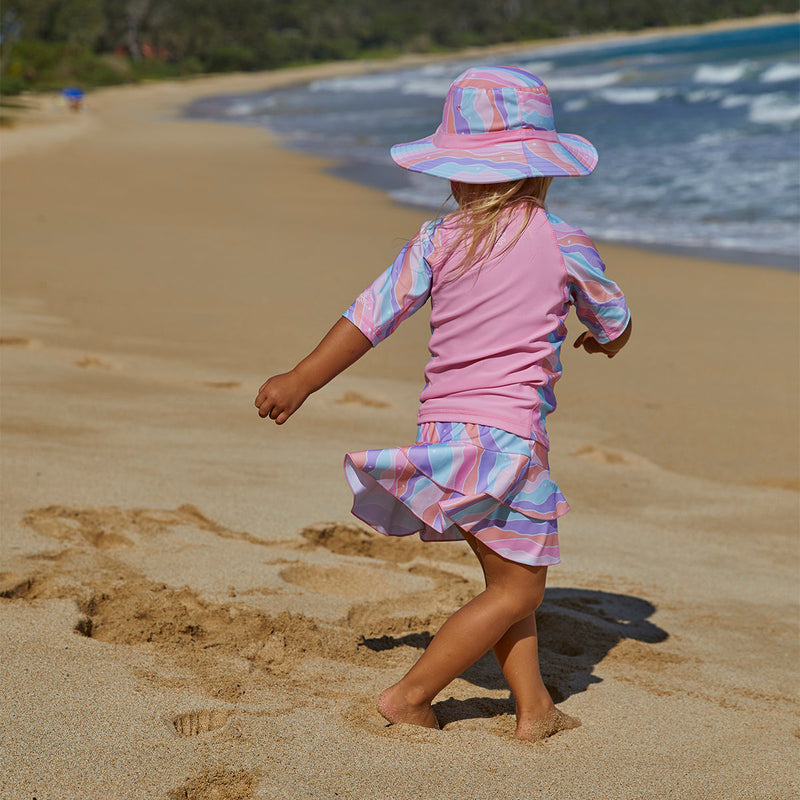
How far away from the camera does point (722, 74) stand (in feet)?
103

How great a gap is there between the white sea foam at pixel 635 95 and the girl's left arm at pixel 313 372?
83.1ft

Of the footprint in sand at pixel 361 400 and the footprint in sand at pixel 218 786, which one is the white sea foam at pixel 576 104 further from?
the footprint in sand at pixel 218 786

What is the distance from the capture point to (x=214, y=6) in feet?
262

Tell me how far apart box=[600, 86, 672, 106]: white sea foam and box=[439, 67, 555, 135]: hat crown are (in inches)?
985

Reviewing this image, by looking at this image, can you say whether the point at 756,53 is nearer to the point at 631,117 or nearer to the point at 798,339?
the point at 631,117

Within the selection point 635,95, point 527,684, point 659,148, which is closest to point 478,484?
point 527,684

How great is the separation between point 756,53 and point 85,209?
129 feet

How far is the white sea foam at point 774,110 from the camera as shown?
18.5 m

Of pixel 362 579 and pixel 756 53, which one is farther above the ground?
pixel 756 53

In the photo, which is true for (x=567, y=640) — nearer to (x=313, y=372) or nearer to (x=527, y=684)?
(x=527, y=684)

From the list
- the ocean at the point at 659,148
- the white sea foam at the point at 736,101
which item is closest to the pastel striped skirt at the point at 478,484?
the ocean at the point at 659,148

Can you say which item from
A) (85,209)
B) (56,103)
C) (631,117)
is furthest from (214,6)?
(85,209)

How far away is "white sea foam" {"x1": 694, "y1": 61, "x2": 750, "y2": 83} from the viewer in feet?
99.0

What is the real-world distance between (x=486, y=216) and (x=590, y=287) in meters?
0.28
